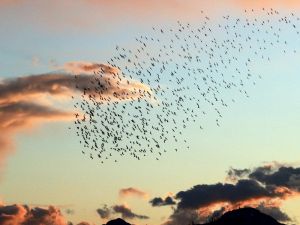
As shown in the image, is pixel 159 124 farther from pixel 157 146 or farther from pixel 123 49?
pixel 123 49

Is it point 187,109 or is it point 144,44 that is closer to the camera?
point 144,44

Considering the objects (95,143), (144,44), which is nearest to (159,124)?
(95,143)

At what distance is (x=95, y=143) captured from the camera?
126 m

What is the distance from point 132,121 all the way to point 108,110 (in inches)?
257

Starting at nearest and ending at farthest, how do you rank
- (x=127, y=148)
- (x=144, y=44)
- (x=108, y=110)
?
(x=144, y=44) → (x=108, y=110) → (x=127, y=148)

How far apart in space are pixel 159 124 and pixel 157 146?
6001 mm

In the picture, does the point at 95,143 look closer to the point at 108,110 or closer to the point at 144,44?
the point at 108,110

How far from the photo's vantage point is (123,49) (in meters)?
106

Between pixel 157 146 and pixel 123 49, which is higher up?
pixel 123 49

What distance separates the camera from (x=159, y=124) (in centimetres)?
12188

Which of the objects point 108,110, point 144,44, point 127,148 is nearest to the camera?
point 144,44

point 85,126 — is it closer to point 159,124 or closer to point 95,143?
point 95,143

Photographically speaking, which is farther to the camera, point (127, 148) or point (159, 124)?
point (127, 148)

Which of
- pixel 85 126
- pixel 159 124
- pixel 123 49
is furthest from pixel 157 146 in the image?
pixel 123 49
